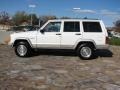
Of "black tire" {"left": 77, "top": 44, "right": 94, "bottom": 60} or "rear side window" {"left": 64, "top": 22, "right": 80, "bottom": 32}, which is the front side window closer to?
"rear side window" {"left": 64, "top": 22, "right": 80, "bottom": 32}

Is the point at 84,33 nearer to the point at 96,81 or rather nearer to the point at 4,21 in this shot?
the point at 96,81

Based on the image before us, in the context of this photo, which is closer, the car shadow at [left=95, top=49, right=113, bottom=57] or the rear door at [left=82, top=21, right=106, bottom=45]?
the rear door at [left=82, top=21, right=106, bottom=45]

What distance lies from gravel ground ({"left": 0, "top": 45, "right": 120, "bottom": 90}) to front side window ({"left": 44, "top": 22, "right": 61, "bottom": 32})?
145 centimetres

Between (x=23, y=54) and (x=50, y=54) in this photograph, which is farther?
(x=50, y=54)

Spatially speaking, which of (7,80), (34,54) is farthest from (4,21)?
(7,80)

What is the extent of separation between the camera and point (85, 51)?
12641 millimetres

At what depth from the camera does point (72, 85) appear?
769 cm

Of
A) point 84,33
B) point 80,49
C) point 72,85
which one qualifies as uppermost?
point 84,33

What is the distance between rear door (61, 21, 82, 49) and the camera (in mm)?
12477

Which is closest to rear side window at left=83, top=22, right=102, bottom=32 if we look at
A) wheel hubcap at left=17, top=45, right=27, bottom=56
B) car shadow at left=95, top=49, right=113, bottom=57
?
car shadow at left=95, top=49, right=113, bottom=57

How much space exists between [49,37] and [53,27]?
60 cm

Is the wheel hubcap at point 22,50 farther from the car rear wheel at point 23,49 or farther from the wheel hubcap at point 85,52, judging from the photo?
the wheel hubcap at point 85,52

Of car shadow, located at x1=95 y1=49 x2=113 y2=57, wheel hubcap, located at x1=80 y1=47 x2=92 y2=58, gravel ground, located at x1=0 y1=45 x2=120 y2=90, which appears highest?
wheel hubcap, located at x1=80 y1=47 x2=92 y2=58

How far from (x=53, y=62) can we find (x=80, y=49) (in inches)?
65.5
